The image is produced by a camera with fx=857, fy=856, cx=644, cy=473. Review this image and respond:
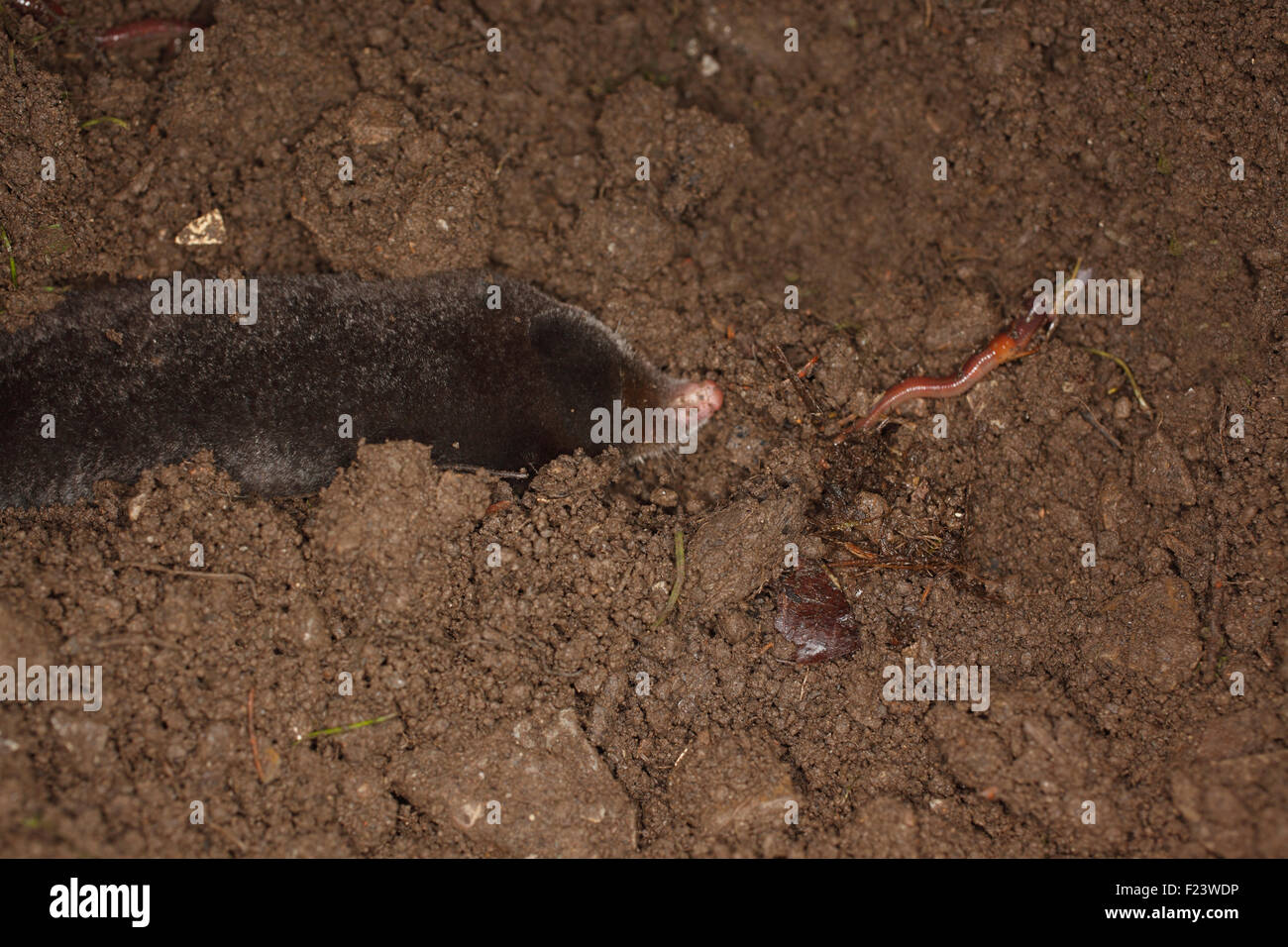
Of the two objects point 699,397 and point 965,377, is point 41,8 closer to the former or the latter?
point 699,397

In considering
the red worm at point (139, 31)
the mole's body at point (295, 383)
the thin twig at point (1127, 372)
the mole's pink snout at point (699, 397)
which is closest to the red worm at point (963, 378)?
the thin twig at point (1127, 372)

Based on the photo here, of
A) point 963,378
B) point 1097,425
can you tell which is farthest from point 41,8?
point 1097,425

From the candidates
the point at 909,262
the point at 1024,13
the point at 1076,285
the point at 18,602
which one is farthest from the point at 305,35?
the point at 1076,285

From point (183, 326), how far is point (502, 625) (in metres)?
1.84

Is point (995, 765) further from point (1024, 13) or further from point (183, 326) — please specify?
point (183, 326)

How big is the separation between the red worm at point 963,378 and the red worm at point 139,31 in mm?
3764

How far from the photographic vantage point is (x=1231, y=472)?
371 cm

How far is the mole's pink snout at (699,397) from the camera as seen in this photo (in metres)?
4.03

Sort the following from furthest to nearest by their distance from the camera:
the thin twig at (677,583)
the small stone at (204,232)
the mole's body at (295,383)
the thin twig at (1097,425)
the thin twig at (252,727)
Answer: the small stone at (204,232), the thin twig at (1097,425), the thin twig at (677,583), the mole's body at (295,383), the thin twig at (252,727)

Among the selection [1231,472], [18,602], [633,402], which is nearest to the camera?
[18,602]

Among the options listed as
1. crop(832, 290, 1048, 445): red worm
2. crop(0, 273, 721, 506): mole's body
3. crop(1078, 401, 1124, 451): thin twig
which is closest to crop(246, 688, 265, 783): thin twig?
crop(0, 273, 721, 506): mole's body

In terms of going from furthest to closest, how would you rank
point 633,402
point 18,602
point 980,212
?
point 980,212 < point 633,402 < point 18,602

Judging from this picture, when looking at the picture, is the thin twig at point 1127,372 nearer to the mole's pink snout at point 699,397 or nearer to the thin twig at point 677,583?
the mole's pink snout at point 699,397

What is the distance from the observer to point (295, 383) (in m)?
3.57
